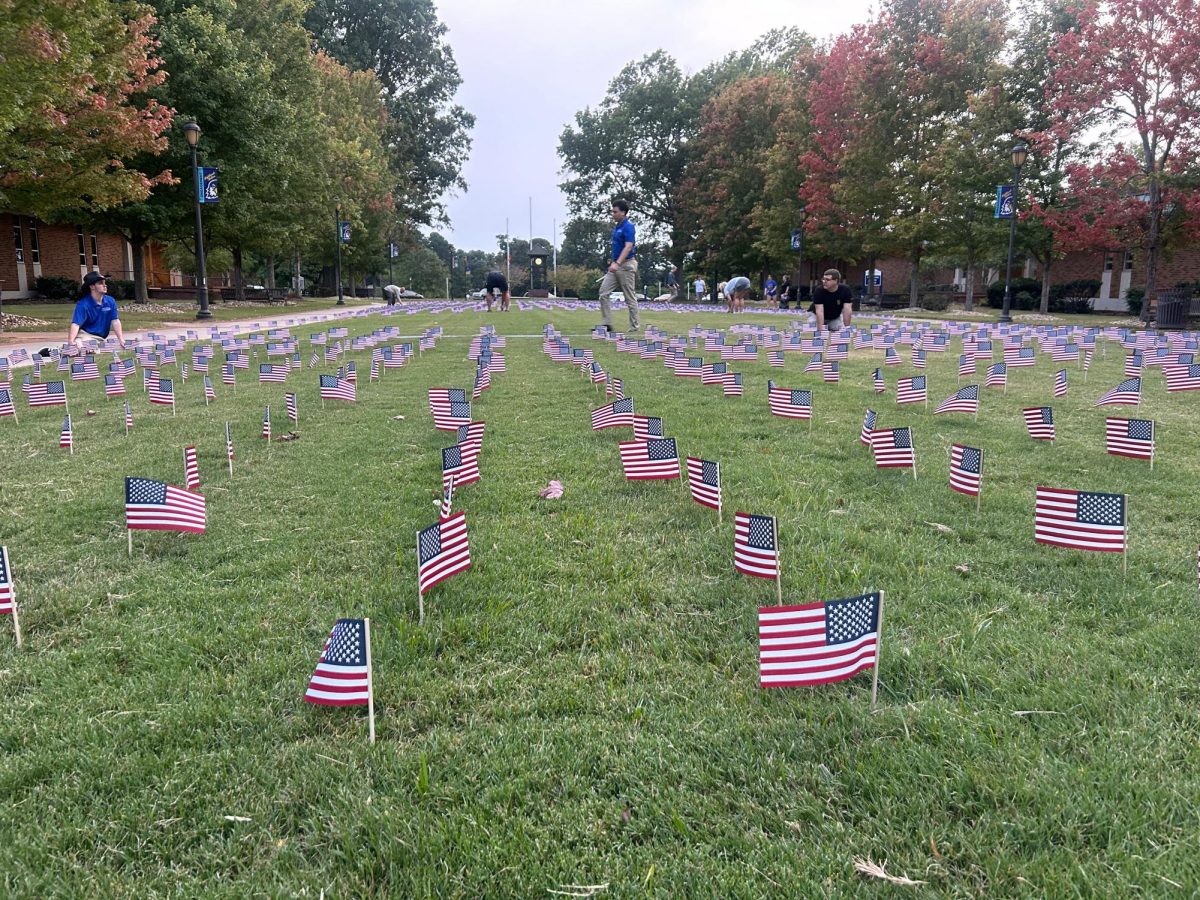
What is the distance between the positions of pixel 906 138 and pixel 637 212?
31.3m

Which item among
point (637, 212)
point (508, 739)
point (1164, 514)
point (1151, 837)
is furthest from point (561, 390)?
point (637, 212)

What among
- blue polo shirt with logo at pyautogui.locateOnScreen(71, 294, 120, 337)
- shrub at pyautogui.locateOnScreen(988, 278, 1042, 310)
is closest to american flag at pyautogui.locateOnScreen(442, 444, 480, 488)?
blue polo shirt with logo at pyautogui.locateOnScreen(71, 294, 120, 337)

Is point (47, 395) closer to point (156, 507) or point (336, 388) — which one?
point (336, 388)

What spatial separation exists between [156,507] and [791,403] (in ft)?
16.8

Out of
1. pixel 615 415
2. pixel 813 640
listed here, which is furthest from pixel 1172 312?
pixel 813 640

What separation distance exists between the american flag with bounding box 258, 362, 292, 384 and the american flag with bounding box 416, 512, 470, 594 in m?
7.55

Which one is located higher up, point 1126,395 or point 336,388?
point 1126,395

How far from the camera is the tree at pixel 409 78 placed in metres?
53.0

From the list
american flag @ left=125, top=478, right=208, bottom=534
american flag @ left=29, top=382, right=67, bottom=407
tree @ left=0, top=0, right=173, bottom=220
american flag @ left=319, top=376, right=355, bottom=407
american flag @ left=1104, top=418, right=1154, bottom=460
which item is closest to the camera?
american flag @ left=125, top=478, right=208, bottom=534

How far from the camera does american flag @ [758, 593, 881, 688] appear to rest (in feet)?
8.22

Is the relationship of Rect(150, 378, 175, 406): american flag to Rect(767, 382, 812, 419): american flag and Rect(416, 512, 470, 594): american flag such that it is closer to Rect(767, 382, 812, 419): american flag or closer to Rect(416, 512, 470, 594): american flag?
Rect(416, 512, 470, 594): american flag

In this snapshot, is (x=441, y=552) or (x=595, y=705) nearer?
(x=595, y=705)

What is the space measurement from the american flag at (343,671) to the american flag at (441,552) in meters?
0.70

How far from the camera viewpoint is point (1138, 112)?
74.9ft
